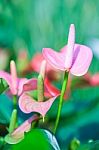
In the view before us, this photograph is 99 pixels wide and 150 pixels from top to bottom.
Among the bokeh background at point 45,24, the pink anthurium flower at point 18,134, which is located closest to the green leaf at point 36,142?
the pink anthurium flower at point 18,134

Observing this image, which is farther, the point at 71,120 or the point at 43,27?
the point at 43,27

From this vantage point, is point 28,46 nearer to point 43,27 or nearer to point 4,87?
point 43,27

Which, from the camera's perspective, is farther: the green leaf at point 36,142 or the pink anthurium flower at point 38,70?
the pink anthurium flower at point 38,70

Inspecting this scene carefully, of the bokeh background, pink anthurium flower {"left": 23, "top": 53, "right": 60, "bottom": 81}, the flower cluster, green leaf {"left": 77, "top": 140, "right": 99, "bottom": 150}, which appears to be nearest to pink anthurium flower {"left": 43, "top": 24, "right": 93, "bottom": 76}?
the flower cluster

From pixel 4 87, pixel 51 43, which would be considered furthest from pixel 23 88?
pixel 51 43

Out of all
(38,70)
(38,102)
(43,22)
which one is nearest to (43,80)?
(38,102)

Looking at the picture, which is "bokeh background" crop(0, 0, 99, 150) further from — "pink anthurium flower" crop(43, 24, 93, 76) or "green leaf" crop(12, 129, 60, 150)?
"green leaf" crop(12, 129, 60, 150)

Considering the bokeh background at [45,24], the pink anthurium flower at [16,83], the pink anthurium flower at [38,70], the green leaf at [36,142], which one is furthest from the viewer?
the bokeh background at [45,24]

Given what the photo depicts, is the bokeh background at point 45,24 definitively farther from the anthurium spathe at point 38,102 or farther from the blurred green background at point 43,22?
the anthurium spathe at point 38,102
